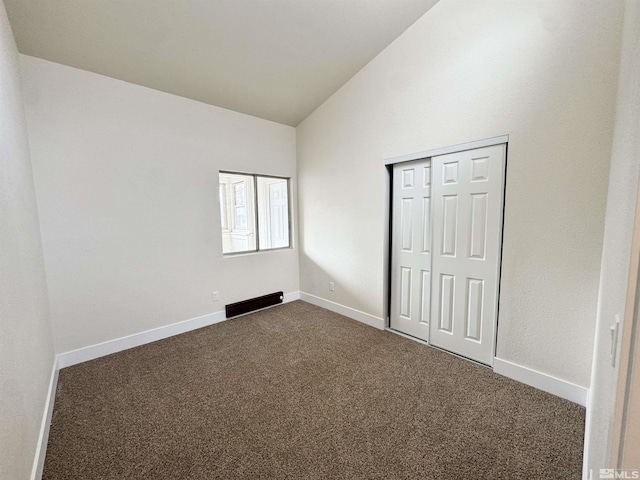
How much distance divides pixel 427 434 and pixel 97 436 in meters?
2.12

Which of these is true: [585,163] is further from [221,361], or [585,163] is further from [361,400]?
[221,361]

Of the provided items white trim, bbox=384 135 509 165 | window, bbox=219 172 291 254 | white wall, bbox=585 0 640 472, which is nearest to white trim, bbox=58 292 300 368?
window, bbox=219 172 291 254

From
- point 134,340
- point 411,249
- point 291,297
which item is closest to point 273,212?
point 291,297

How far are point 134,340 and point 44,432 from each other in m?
1.29

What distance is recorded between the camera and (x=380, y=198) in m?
3.12

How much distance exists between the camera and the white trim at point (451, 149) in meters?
2.22

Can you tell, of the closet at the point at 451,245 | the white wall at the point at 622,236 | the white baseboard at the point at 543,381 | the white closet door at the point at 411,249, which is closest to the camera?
the white wall at the point at 622,236

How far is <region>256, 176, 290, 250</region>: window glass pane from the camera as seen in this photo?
4250 millimetres

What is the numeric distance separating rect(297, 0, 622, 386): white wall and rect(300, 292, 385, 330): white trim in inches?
50.9

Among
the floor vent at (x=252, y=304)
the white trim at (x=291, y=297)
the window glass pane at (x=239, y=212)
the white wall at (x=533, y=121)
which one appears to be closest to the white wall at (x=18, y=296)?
the floor vent at (x=252, y=304)

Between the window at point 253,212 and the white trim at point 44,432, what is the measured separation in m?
2.00

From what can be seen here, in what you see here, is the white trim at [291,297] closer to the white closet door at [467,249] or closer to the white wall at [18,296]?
the white closet door at [467,249]

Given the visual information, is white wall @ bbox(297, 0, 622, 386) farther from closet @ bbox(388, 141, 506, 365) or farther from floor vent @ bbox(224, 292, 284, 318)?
floor vent @ bbox(224, 292, 284, 318)

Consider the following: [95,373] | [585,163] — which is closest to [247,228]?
[95,373]
